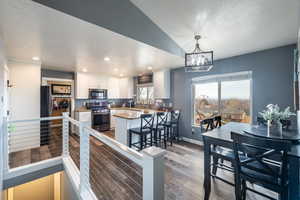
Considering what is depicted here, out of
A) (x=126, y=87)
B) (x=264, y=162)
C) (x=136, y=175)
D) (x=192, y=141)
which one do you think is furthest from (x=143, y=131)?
(x=126, y=87)

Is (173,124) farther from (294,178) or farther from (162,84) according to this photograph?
(294,178)

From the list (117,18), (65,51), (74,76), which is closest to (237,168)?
(117,18)

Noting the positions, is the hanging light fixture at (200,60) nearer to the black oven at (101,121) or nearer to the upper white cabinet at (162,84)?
the upper white cabinet at (162,84)

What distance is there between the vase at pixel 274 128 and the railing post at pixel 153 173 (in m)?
1.86

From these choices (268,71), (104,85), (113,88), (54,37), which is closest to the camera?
(54,37)

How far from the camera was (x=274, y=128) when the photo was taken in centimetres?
208

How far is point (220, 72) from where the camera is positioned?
389 cm

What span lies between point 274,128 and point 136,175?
2.37 m

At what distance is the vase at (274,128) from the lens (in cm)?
194

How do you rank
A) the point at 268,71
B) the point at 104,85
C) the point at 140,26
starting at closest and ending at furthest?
1. the point at 140,26
2. the point at 268,71
3. the point at 104,85

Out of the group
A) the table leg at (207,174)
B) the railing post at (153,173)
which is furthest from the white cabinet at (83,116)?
the railing post at (153,173)

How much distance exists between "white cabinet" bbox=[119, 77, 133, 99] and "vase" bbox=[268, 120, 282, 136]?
5.23 meters

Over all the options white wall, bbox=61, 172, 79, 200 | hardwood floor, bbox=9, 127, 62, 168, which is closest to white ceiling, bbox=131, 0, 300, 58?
white wall, bbox=61, 172, 79, 200

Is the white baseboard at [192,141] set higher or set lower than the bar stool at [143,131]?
lower
